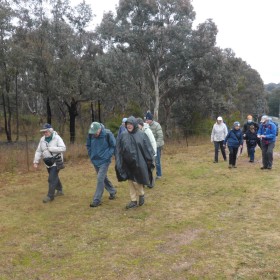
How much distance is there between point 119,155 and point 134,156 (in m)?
0.31

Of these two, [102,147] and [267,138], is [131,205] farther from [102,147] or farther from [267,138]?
[267,138]

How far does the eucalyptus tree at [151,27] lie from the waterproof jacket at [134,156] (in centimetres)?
2003

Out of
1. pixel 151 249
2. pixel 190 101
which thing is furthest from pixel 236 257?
pixel 190 101

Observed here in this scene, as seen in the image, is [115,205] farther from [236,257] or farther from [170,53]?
[170,53]

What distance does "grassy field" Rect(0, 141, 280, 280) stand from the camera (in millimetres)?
4215

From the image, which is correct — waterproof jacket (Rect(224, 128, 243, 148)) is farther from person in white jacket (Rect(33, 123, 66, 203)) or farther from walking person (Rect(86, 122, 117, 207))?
person in white jacket (Rect(33, 123, 66, 203))

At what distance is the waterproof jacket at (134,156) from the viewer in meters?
6.48

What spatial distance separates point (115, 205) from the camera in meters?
7.20

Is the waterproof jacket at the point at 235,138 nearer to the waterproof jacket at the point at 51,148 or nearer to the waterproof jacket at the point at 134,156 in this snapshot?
the waterproof jacket at the point at 134,156

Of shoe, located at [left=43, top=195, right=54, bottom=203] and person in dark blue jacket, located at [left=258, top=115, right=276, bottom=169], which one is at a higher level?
person in dark blue jacket, located at [left=258, top=115, right=276, bottom=169]

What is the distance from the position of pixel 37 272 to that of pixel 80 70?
2056 cm

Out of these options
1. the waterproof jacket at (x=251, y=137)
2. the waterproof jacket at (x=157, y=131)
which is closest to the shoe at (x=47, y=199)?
the waterproof jacket at (x=157, y=131)

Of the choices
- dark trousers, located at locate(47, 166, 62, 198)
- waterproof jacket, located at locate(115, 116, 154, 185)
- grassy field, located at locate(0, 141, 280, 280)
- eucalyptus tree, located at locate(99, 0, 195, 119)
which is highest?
eucalyptus tree, located at locate(99, 0, 195, 119)

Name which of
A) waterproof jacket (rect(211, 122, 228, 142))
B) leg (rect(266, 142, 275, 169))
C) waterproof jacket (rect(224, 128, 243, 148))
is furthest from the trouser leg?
waterproof jacket (rect(211, 122, 228, 142))
